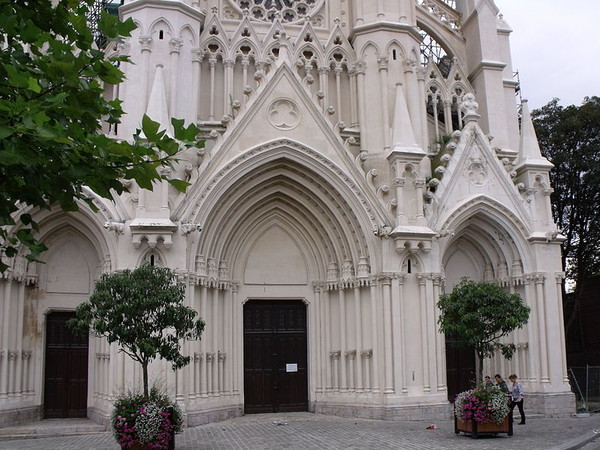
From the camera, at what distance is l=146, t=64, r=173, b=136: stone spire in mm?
19234

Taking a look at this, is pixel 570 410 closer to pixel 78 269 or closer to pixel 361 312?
pixel 361 312

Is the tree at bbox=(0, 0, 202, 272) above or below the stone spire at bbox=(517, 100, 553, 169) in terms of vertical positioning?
below

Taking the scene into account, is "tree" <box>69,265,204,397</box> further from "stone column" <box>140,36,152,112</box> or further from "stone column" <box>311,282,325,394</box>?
"stone column" <box>311,282,325,394</box>


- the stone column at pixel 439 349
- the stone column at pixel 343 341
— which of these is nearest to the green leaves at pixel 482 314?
the stone column at pixel 439 349

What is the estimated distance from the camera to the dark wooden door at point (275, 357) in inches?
840

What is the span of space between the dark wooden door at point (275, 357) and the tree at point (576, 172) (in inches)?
611

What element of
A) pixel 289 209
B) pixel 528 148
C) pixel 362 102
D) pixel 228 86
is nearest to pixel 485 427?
pixel 289 209

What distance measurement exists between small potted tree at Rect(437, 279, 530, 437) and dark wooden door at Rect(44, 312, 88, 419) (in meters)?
10.6

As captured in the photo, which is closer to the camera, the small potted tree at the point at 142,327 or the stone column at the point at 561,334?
the small potted tree at the point at 142,327

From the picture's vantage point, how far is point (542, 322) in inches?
841

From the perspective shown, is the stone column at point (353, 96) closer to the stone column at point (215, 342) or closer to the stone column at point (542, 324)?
the stone column at point (215, 342)

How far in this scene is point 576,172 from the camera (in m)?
31.4

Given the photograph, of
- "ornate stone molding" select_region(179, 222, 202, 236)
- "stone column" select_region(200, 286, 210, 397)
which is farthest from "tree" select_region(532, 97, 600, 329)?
"ornate stone molding" select_region(179, 222, 202, 236)

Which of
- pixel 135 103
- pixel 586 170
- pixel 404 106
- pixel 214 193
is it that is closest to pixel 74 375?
pixel 214 193
